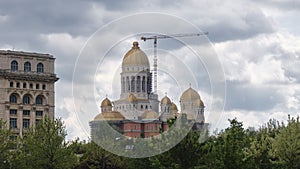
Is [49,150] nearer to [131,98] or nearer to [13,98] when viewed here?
[13,98]

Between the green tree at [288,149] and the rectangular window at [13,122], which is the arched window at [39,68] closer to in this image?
the rectangular window at [13,122]

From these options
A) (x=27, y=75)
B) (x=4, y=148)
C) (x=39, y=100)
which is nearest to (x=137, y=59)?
(x=39, y=100)

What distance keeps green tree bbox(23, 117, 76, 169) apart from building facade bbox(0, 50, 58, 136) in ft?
267

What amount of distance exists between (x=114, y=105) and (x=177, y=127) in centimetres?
12951

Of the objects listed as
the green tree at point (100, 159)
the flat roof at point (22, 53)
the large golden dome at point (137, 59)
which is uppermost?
the large golden dome at point (137, 59)

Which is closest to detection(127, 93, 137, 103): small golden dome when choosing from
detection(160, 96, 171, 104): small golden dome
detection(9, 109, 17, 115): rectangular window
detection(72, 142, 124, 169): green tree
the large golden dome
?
the large golden dome

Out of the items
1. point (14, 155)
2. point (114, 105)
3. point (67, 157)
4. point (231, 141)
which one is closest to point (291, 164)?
point (231, 141)

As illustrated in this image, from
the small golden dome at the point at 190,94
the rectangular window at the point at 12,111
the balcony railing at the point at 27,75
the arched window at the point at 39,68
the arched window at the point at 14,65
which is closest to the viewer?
the small golden dome at the point at 190,94

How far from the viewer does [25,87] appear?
545 feet

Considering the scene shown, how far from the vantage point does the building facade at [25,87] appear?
163375 millimetres

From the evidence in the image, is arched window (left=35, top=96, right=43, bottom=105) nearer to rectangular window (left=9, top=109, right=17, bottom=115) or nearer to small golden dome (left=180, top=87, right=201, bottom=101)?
rectangular window (left=9, top=109, right=17, bottom=115)

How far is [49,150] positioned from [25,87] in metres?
90.4

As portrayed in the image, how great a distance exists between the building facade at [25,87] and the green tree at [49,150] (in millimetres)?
81261

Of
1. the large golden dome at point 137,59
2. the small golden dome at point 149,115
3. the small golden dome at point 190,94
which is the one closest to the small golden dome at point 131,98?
the small golden dome at point 149,115
